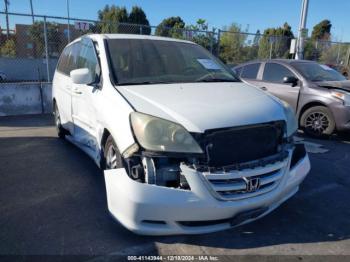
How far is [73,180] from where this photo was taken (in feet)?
13.2

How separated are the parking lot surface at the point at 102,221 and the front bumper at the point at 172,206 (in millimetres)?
243

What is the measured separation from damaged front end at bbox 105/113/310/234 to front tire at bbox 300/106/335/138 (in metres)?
4.21

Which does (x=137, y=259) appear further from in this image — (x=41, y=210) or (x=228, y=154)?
(x=41, y=210)

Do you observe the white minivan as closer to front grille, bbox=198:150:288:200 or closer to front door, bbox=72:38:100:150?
front grille, bbox=198:150:288:200

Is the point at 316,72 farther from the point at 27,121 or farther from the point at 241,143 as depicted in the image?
the point at 27,121

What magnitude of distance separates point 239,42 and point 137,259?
17.0 meters

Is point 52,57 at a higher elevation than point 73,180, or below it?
higher

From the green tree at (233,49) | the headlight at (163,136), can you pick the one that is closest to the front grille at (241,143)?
the headlight at (163,136)

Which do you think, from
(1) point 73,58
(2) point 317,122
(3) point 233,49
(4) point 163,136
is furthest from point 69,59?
(3) point 233,49

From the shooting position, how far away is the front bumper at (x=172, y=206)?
2365mm

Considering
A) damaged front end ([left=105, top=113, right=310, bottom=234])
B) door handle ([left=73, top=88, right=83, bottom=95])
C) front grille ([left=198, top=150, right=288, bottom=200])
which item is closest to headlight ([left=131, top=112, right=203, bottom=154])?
damaged front end ([left=105, top=113, right=310, bottom=234])

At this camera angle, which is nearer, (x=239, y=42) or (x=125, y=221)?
(x=125, y=221)

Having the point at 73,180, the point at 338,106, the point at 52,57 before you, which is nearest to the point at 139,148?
the point at 73,180

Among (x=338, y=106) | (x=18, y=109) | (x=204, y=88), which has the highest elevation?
(x=204, y=88)
